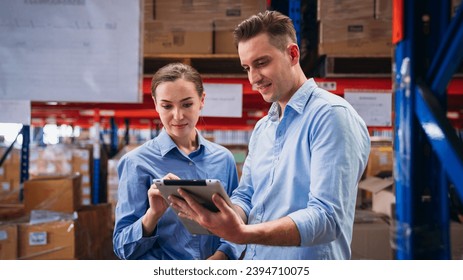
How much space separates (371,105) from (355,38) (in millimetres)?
367

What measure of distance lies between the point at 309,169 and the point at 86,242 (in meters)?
1.49

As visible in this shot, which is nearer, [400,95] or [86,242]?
[400,95]

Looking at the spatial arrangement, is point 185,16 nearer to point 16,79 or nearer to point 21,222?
point 16,79

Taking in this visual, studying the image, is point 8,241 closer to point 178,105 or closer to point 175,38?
point 175,38

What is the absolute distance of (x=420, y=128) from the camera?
2.85 ft

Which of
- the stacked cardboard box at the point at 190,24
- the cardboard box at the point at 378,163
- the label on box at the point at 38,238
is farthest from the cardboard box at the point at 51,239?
the cardboard box at the point at 378,163

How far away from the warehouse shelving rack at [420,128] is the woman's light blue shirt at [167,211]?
14.0 inches

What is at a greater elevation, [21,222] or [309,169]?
[309,169]

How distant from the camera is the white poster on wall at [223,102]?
3.17ft

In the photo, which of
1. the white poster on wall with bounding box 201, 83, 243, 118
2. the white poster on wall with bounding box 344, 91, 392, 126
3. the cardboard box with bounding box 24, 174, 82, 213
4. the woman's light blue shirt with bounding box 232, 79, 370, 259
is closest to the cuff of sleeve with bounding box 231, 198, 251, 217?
the woman's light blue shirt with bounding box 232, 79, 370, 259

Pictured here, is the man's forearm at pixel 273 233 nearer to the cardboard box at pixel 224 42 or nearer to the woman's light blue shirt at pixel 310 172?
the woman's light blue shirt at pixel 310 172

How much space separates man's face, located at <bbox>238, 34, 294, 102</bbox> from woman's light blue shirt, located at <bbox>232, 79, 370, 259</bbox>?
4cm
